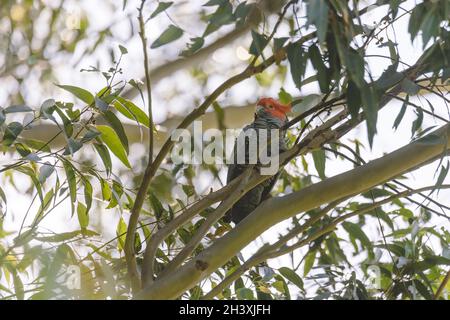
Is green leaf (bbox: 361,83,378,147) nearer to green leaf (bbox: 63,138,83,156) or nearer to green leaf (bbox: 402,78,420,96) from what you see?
green leaf (bbox: 402,78,420,96)

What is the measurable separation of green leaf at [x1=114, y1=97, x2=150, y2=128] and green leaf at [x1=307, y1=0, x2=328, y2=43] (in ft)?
2.67

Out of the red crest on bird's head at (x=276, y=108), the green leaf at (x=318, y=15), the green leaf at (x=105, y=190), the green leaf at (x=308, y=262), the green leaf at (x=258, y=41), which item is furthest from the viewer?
the red crest on bird's head at (x=276, y=108)

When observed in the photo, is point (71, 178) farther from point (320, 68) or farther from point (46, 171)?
point (320, 68)

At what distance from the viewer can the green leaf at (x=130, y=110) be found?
2.11 metres

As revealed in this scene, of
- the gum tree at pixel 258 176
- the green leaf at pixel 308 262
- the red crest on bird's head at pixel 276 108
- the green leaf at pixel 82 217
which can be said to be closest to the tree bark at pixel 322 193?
the gum tree at pixel 258 176

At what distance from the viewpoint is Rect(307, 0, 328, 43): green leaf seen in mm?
1371

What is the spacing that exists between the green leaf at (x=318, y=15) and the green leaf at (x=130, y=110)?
0.81 m

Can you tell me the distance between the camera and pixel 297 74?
5.74ft

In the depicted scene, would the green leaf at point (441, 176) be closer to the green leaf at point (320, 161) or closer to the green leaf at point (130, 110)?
the green leaf at point (320, 161)

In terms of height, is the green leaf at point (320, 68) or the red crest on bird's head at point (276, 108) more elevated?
the red crest on bird's head at point (276, 108)

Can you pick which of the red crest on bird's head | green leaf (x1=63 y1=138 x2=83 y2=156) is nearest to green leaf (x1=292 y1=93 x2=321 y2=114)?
green leaf (x1=63 y1=138 x2=83 y2=156)

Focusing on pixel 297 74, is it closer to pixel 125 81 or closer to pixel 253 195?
pixel 125 81

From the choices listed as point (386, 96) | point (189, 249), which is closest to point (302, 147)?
point (386, 96)

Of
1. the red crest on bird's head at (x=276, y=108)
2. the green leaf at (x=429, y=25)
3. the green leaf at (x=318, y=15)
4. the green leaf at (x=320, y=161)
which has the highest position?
the red crest on bird's head at (x=276, y=108)
